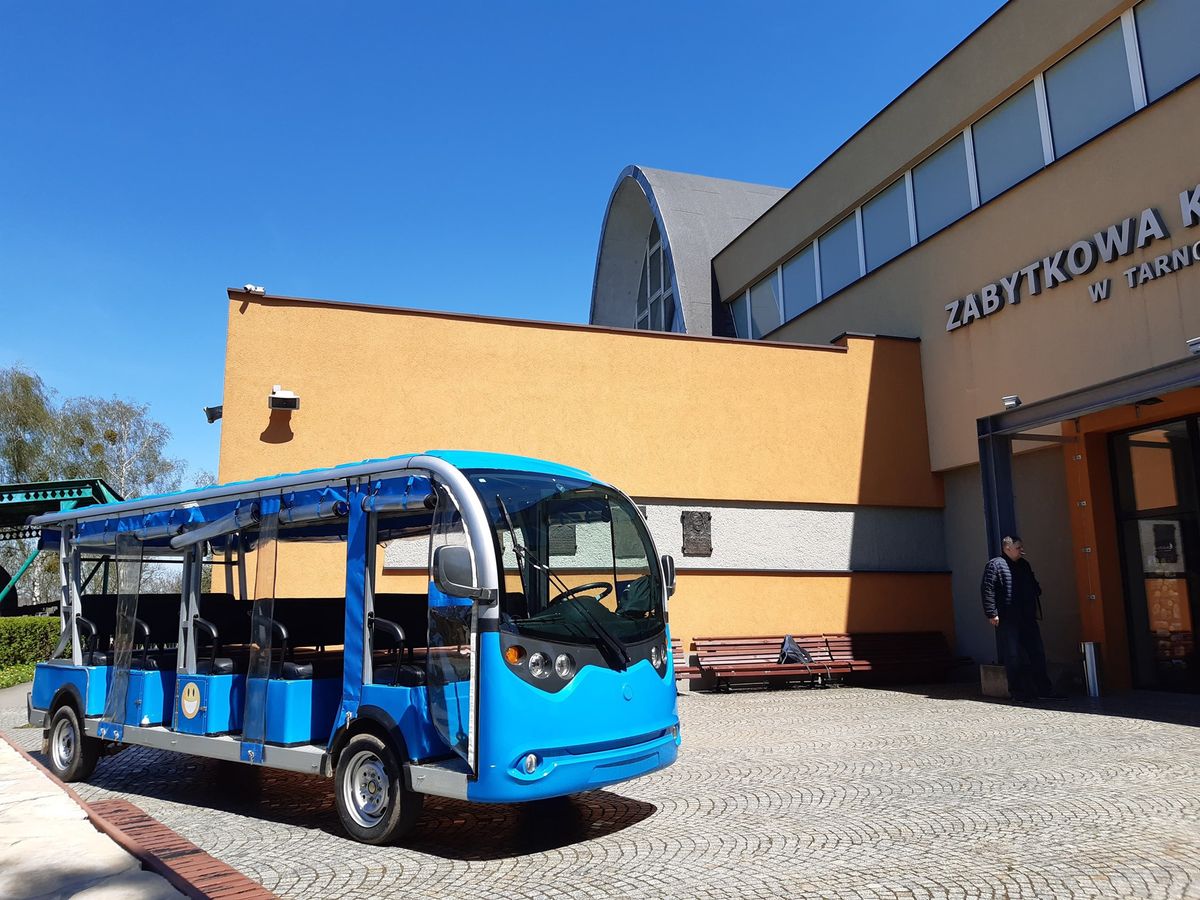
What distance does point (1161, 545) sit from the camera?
11.6 m

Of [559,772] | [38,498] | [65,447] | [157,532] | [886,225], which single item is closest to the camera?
[559,772]

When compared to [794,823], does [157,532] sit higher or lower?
higher

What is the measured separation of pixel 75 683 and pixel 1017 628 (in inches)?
A: 397

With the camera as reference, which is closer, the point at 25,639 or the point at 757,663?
the point at 757,663

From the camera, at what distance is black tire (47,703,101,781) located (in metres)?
7.62

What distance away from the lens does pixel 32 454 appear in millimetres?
34750

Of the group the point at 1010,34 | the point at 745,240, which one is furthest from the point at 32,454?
the point at 1010,34

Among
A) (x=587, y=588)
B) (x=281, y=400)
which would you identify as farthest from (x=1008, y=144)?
(x=587, y=588)

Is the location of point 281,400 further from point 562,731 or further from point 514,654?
point 562,731

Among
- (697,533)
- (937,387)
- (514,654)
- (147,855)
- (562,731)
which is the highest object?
(937,387)

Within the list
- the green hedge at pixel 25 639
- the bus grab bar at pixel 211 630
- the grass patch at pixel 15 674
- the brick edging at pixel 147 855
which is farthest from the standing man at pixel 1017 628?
the green hedge at pixel 25 639

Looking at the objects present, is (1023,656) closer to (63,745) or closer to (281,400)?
(281,400)

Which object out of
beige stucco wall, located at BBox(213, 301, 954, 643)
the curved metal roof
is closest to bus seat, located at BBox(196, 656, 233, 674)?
beige stucco wall, located at BBox(213, 301, 954, 643)

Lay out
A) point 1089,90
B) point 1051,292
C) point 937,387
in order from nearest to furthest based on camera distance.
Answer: point 1089,90, point 1051,292, point 937,387
